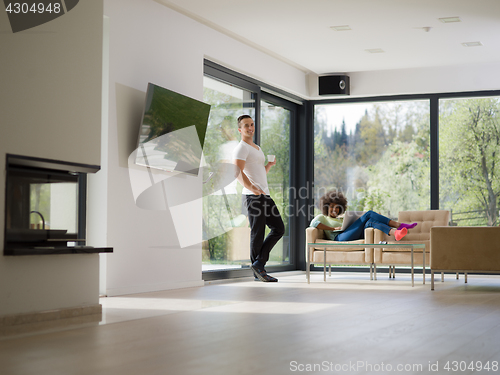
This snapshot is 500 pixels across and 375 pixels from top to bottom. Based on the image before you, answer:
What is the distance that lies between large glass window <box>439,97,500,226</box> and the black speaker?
52.0 inches

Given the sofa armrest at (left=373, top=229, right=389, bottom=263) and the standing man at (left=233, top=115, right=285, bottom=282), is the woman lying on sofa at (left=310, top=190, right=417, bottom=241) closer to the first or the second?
the sofa armrest at (left=373, top=229, right=389, bottom=263)

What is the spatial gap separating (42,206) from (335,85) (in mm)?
5819

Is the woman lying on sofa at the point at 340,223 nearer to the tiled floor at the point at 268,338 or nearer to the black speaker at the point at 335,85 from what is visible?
the black speaker at the point at 335,85

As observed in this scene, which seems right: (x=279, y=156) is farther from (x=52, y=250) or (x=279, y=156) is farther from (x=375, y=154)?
(x=52, y=250)

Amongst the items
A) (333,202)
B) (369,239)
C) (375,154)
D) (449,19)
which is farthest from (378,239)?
(449,19)

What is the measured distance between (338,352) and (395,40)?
5.19m

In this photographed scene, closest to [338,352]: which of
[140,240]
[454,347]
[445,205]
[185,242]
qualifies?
[454,347]

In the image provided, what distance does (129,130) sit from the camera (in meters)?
5.16

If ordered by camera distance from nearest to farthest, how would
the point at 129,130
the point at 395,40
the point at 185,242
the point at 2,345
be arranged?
the point at 2,345 < the point at 129,130 < the point at 185,242 < the point at 395,40

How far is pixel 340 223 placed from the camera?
7344 mm

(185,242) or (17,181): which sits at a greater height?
(17,181)

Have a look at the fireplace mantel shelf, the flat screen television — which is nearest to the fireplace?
the fireplace mantel shelf

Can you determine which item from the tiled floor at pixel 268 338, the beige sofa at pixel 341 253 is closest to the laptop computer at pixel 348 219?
the beige sofa at pixel 341 253

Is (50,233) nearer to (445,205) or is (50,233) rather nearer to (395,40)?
(395,40)
